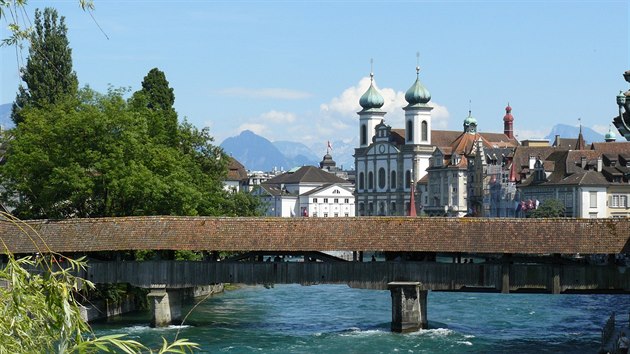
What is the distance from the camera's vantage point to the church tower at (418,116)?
108 metres

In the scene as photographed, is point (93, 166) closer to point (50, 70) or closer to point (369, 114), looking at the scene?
point (50, 70)

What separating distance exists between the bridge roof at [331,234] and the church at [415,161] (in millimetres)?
69343

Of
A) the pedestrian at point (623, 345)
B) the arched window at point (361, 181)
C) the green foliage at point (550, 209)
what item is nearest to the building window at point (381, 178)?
the arched window at point (361, 181)

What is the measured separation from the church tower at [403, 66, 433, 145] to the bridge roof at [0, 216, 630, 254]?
262 ft

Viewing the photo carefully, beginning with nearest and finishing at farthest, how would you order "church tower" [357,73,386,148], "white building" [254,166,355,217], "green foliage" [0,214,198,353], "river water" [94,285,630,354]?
"green foliage" [0,214,198,353]
"river water" [94,285,630,354]
"church tower" [357,73,386,148]
"white building" [254,166,355,217]

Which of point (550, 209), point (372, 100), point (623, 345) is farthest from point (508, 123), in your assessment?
point (623, 345)

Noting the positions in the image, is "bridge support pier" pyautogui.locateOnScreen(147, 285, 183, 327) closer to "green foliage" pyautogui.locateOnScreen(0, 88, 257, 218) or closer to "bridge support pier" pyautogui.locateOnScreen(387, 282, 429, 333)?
"green foliage" pyautogui.locateOnScreen(0, 88, 257, 218)

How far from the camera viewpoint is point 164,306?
27.5 meters

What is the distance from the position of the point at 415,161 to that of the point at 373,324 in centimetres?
7856

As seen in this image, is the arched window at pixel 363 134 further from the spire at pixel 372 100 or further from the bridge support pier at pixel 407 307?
the bridge support pier at pixel 407 307

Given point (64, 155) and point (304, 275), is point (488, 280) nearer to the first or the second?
point (304, 275)

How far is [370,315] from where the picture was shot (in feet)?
104

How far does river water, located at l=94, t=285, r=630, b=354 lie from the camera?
2408 cm

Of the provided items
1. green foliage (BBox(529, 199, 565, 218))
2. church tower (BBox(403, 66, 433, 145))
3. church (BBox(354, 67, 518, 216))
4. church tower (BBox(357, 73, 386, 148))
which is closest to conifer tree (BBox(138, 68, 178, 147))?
green foliage (BBox(529, 199, 565, 218))
